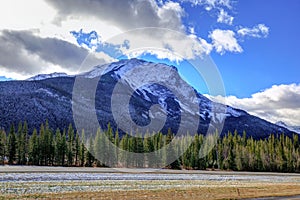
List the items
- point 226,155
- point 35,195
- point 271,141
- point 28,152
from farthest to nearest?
point 271,141
point 226,155
point 28,152
point 35,195

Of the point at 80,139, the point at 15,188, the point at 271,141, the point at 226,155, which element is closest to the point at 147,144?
the point at 80,139

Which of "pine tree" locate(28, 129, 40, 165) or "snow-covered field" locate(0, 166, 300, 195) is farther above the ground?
"pine tree" locate(28, 129, 40, 165)

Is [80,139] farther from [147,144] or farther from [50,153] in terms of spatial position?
[147,144]

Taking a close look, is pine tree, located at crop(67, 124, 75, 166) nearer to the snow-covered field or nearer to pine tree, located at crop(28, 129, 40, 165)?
pine tree, located at crop(28, 129, 40, 165)

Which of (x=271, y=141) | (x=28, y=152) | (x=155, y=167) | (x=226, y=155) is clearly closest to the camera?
(x=28, y=152)

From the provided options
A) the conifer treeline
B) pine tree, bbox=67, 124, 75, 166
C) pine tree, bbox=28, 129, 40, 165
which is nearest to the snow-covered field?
pine tree, bbox=28, 129, 40, 165

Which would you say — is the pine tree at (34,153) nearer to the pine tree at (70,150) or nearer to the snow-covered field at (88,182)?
the pine tree at (70,150)

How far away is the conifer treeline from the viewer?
9606cm

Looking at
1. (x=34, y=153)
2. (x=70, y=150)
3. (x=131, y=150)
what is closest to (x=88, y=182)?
(x=34, y=153)

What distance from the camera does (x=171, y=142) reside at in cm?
10331

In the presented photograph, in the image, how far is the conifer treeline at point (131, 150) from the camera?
96.1 meters

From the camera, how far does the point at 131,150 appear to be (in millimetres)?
105438

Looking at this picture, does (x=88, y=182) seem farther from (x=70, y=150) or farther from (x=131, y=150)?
(x=131, y=150)

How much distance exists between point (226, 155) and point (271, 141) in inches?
812
